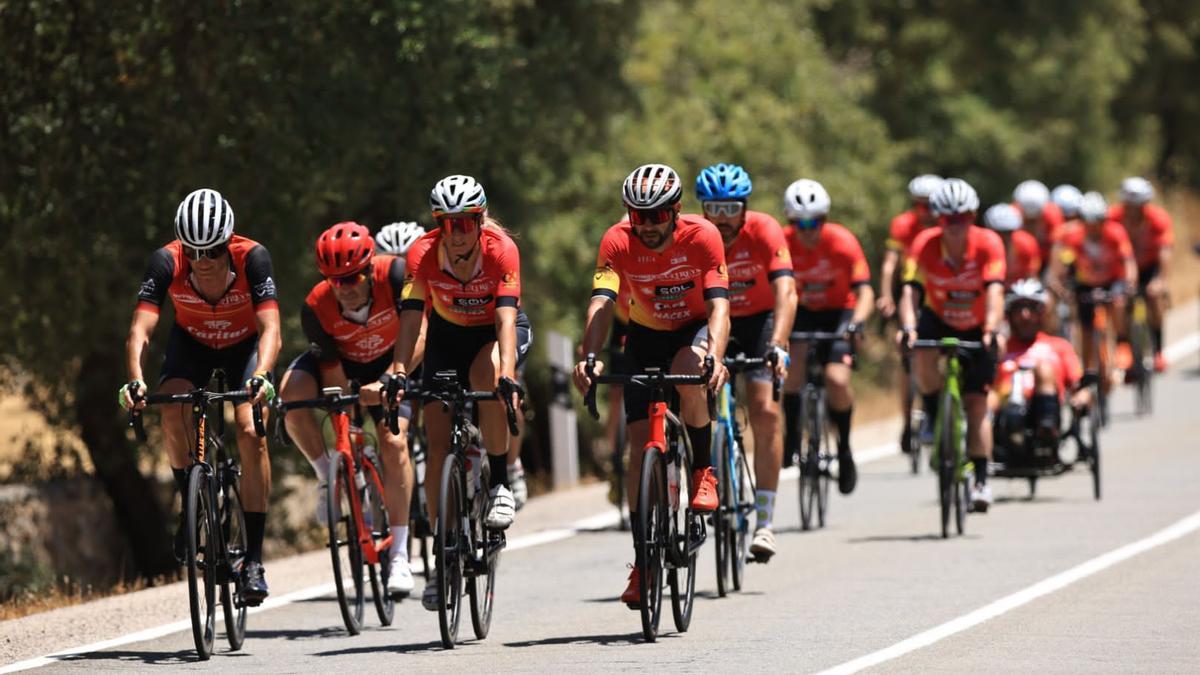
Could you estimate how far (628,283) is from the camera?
11.1m

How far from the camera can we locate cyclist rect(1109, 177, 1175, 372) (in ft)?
74.1

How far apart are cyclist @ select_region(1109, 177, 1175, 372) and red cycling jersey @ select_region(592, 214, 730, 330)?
40.8 ft

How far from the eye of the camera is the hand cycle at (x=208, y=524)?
33.7 ft

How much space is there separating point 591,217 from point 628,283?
12433 millimetres

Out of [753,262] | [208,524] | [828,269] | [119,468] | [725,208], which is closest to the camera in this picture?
[208,524]

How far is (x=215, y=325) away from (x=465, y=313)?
1243mm

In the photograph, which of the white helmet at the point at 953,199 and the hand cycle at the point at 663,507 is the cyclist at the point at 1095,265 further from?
the hand cycle at the point at 663,507

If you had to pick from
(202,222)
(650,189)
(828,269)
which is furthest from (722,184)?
(202,222)

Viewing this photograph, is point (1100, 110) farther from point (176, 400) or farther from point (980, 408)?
point (176, 400)

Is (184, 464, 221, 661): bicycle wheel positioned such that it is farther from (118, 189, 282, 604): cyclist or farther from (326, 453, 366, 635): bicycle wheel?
(326, 453, 366, 635): bicycle wheel

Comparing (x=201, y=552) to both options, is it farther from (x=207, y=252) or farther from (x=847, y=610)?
(x=847, y=610)

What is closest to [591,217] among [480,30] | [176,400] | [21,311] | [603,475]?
[603,475]

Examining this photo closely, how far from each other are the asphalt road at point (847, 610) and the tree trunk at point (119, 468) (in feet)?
20.9

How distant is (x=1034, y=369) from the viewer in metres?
16.5
